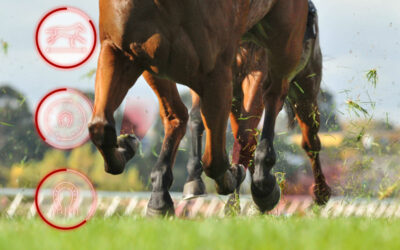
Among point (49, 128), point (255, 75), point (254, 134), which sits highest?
point (49, 128)

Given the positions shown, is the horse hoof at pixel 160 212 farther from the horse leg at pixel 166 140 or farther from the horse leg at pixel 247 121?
the horse leg at pixel 247 121

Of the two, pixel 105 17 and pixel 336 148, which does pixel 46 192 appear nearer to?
pixel 105 17

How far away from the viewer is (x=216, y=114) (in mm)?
3918

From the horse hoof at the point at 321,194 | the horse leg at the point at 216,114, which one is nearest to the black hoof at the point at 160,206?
the horse leg at the point at 216,114

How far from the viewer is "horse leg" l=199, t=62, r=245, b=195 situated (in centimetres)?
381

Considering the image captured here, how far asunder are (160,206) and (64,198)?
1160 mm

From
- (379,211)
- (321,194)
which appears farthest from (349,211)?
(379,211)

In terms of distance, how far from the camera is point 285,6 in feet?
15.5

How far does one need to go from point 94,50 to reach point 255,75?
1.95m

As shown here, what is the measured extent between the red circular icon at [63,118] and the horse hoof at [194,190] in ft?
5.12

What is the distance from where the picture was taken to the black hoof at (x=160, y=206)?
439 centimetres

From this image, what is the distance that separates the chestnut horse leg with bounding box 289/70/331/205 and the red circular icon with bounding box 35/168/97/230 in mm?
2997

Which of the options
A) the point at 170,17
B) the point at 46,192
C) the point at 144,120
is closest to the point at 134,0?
the point at 170,17

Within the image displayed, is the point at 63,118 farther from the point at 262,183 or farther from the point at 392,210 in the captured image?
the point at 392,210
